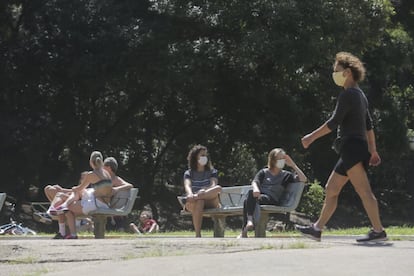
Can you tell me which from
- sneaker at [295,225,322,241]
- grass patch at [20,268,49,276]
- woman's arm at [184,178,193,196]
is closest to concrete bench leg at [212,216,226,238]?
woman's arm at [184,178,193,196]

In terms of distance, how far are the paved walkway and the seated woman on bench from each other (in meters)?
3.85

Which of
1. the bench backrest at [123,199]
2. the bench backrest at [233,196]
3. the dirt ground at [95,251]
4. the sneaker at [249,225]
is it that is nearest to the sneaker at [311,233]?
the dirt ground at [95,251]

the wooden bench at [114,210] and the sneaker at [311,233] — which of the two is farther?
the wooden bench at [114,210]

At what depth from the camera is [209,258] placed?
7582 millimetres

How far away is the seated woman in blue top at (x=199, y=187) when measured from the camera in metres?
13.5

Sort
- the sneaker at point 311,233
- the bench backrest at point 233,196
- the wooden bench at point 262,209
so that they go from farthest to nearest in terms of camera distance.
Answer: the bench backrest at point 233,196
the wooden bench at point 262,209
the sneaker at point 311,233

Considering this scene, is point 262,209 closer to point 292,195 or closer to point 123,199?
point 292,195

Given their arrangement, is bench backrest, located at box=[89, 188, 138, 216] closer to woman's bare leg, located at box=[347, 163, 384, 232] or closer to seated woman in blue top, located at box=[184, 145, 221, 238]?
seated woman in blue top, located at box=[184, 145, 221, 238]

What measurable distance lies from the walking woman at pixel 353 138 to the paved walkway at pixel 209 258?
48 cm

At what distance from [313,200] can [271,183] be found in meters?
13.3

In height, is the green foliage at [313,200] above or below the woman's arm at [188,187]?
below

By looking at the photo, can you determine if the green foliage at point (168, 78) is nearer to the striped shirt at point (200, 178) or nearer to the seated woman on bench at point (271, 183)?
the striped shirt at point (200, 178)

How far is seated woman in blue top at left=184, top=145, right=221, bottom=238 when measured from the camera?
1345 centimetres

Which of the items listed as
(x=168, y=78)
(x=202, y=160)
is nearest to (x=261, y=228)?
(x=202, y=160)
